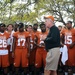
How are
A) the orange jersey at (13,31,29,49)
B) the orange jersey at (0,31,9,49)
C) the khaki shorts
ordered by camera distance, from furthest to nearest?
the orange jersey at (13,31,29,49)
the orange jersey at (0,31,9,49)
the khaki shorts

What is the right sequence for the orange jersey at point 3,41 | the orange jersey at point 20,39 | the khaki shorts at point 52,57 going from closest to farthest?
1. the khaki shorts at point 52,57
2. the orange jersey at point 3,41
3. the orange jersey at point 20,39

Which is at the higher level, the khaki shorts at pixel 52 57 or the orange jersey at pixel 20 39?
the orange jersey at pixel 20 39

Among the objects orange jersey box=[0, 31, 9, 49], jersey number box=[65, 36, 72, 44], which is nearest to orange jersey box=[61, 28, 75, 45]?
jersey number box=[65, 36, 72, 44]

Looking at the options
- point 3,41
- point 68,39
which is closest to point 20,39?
point 3,41

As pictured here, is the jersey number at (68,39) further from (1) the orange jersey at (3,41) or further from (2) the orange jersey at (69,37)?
(1) the orange jersey at (3,41)

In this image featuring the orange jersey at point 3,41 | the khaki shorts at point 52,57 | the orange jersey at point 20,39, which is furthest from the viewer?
the orange jersey at point 20,39

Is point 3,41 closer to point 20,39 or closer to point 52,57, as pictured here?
point 20,39

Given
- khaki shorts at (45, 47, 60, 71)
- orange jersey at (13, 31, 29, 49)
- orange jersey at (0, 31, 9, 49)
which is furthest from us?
orange jersey at (13, 31, 29, 49)

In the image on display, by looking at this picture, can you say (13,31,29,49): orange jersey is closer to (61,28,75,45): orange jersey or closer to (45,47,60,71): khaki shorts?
(61,28,75,45): orange jersey

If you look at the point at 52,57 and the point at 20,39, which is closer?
the point at 52,57

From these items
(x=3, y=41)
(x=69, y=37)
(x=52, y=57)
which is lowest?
(x=52, y=57)

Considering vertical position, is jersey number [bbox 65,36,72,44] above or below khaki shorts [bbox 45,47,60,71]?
above

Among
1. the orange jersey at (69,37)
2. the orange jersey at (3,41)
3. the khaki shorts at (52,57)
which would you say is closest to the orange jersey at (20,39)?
the orange jersey at (3,41)

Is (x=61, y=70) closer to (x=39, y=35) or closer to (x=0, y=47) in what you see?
(x=39, y=35)
